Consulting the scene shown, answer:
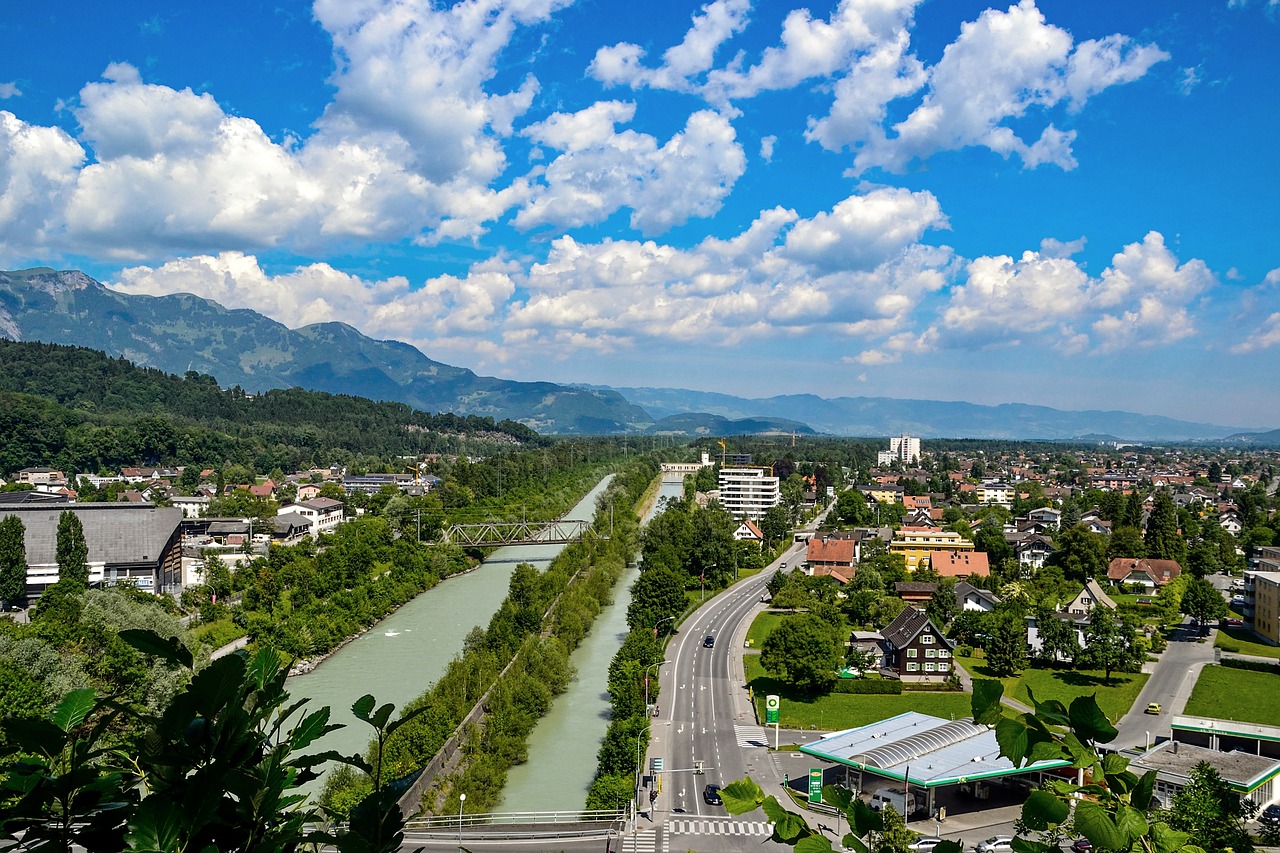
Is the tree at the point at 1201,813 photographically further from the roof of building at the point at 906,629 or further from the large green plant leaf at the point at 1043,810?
the roof of building at the point at 906,629

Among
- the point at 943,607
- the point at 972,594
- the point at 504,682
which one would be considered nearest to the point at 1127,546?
the point at 972,594

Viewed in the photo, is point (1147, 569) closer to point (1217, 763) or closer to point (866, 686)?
point (866, 686)

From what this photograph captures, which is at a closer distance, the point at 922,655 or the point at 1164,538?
the point at 922,655

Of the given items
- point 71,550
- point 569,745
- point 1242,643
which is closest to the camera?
point 569,745

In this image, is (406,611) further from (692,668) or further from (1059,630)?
(1059,630)

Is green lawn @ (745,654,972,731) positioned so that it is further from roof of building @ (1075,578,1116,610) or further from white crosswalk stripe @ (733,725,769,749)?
roof of building @ (1075,578,1116,610)

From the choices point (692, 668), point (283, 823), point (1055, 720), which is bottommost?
point (692, 668)

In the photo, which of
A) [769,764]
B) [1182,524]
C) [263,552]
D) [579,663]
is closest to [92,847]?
[769,764]
